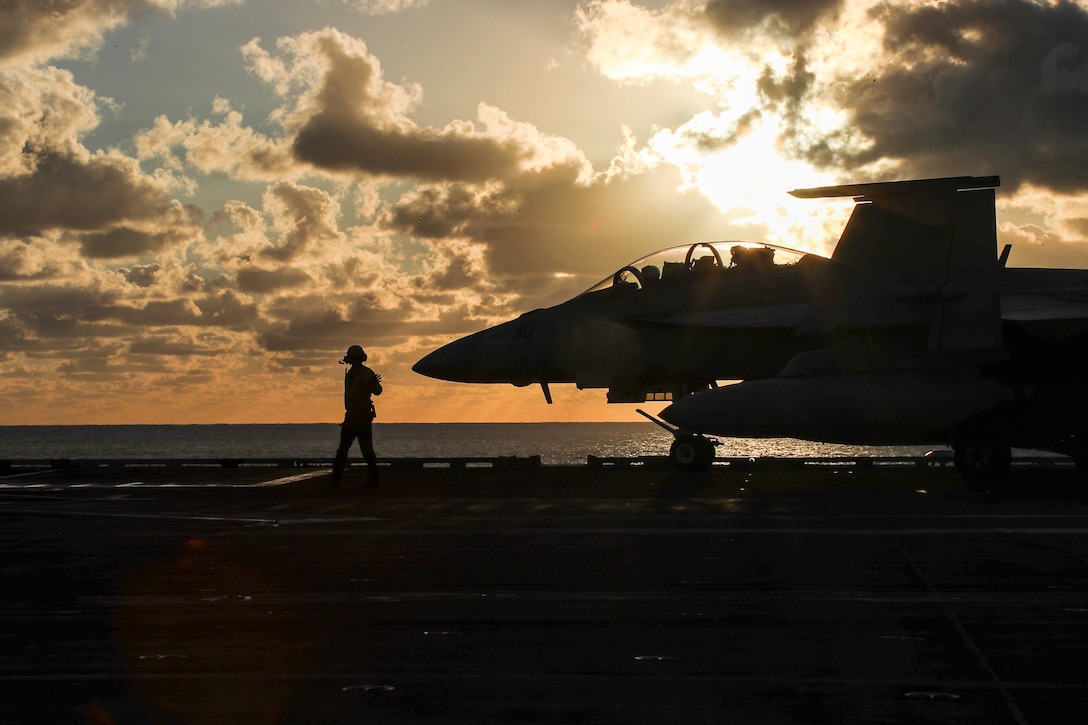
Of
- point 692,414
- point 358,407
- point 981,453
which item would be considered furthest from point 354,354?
point 981,453

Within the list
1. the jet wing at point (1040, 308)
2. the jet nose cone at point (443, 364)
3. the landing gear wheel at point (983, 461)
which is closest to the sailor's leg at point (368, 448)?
the jet nose cone at point (443, 364)

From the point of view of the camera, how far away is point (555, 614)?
21.9 ft

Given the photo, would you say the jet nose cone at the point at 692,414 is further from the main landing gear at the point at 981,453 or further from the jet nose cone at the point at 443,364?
the jet nose cone at the point at 443,364

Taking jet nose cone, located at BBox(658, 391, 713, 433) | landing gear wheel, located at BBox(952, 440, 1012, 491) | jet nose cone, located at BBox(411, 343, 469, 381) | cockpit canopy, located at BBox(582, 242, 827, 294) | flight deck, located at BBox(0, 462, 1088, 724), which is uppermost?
cockpit canopy, located at BBox(582, 242, 827, 294)

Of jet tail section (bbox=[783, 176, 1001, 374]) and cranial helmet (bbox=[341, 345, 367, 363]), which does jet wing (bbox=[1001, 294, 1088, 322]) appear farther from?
cranial helmet (bbox=[341, 345, 367, 363])

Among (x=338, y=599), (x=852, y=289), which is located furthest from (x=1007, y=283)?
(x=338, y=599)

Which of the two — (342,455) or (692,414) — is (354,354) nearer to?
(342,455)

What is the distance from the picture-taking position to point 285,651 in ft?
18.9

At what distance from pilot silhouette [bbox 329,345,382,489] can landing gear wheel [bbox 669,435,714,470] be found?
5.81 m

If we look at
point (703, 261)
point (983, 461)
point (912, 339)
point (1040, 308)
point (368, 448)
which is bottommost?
point (983, 461)

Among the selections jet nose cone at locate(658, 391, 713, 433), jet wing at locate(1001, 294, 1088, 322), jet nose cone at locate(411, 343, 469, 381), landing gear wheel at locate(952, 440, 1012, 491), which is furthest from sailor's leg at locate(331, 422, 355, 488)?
jet wing at locate(1001, 294, 1088, 322)

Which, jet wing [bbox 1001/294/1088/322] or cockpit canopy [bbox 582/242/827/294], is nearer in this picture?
jet wing [bbox 1001/294/1088/322]

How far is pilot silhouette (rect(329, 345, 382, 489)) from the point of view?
17922 mm

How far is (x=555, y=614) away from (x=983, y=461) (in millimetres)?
11585
